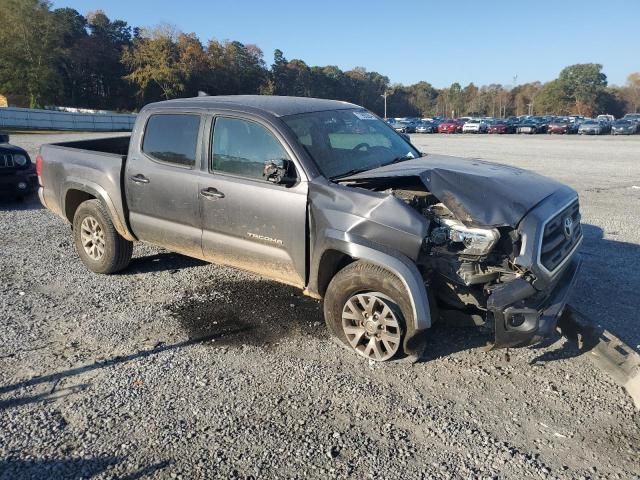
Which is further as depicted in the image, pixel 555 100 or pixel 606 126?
pixel 555 100

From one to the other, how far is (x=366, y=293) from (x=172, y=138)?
2569 millimetres

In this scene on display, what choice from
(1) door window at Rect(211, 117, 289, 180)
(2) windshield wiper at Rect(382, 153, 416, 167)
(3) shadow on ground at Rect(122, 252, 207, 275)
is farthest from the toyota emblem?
(3) shadow on ground at Rect(122, 252, 207, 275)

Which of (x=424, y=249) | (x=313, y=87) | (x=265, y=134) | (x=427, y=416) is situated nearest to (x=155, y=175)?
(x=265, y=134)

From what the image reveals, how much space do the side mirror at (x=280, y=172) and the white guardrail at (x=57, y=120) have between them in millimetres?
39291

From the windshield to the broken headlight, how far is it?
3.30 ft

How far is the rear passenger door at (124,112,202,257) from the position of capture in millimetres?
4977

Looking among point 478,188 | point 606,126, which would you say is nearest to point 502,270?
point 478,188

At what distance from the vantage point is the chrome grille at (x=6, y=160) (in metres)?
9.47

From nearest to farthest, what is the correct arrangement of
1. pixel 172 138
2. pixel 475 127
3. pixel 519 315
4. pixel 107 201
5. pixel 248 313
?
pixel 519 315
pixel 248 313
pixel 172 138
pixel 107 201
pixel 475 127

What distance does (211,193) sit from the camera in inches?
187

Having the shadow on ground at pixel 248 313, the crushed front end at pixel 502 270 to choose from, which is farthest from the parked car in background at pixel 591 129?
the crushed front end at pixel 502 270

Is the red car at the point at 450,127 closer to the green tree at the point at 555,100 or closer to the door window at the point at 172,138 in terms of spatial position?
the door window at the point at 172,138

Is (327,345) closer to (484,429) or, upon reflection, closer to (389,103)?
(484,429)

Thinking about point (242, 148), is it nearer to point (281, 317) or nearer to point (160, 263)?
point (281, 317)
